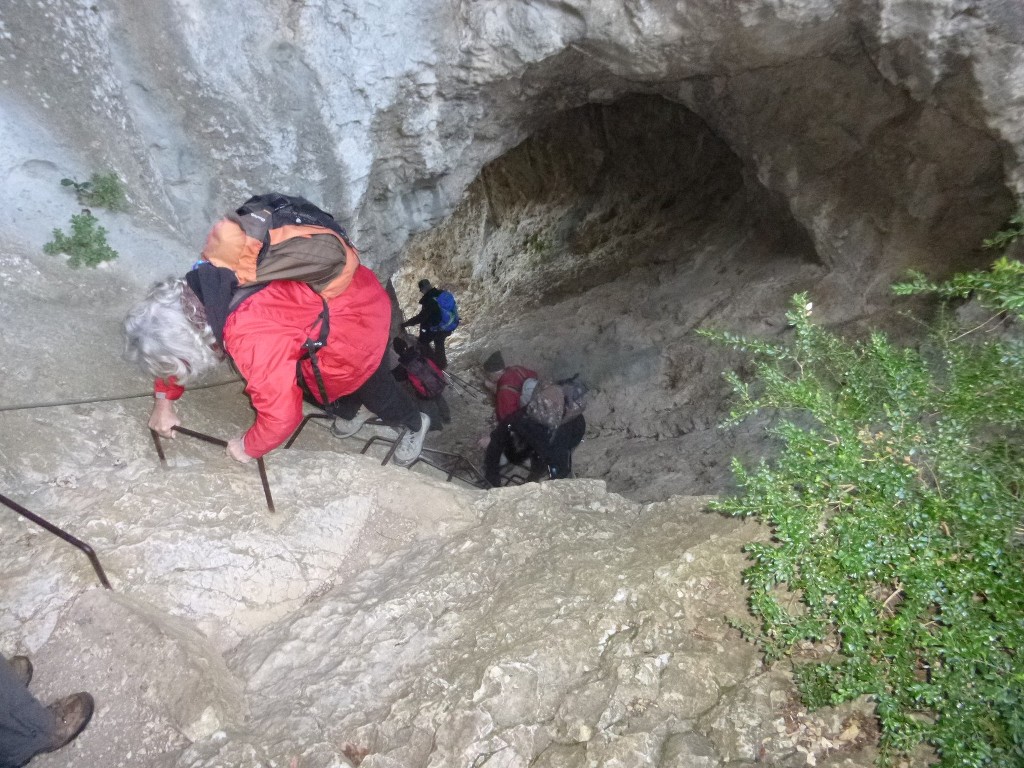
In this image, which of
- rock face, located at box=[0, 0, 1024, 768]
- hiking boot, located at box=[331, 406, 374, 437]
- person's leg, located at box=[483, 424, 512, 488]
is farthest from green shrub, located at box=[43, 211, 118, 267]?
person's leg, located at box=[483, 424, 512, 488]

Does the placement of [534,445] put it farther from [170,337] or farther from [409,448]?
[170,337]

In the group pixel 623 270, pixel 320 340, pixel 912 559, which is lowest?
pixel 623 270

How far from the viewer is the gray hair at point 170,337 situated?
212 centimetres

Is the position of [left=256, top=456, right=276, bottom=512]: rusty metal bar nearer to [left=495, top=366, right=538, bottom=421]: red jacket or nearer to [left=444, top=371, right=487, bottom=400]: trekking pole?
[left=495, top=366, right=538, bottom=421]: red jacket

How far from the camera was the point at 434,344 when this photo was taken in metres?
5.61

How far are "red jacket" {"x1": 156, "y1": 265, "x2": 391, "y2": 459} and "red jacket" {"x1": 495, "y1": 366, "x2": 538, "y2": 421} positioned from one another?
228cm

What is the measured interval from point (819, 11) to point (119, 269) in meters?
3.77

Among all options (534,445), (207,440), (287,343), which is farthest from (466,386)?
(287,343)

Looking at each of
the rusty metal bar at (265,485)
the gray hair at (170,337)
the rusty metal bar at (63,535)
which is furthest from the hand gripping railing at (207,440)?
the rusty metal bar at (63,535)

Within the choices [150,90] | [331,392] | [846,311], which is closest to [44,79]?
[150,90]

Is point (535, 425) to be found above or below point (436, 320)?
below

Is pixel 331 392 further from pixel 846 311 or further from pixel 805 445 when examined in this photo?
pixel 846 311

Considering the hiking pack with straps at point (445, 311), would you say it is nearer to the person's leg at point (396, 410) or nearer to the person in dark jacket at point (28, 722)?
the person's leg at point (396, 410)

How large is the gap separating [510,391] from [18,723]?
3.68 m
